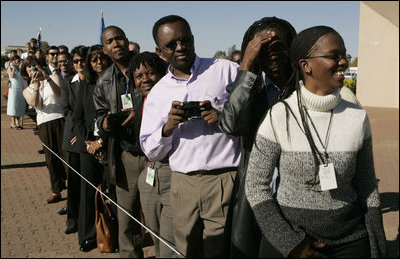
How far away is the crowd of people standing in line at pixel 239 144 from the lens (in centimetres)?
195

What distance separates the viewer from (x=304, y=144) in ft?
6.40

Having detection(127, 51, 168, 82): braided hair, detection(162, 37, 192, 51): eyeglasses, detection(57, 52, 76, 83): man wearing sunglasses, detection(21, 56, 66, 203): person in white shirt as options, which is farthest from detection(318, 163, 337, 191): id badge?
detection(57, 52, 76, 83): man wearing sunglasses

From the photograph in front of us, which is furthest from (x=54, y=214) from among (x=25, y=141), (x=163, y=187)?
(x=25, y=141)

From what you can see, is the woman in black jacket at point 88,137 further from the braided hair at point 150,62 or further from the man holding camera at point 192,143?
the man holding camera at point 192,143

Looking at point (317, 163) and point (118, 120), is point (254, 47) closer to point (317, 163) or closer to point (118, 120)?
point (317, 163)

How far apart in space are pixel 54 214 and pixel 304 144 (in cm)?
503

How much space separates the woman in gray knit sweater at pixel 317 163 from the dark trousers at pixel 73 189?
3.65m

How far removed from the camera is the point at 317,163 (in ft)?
6.25

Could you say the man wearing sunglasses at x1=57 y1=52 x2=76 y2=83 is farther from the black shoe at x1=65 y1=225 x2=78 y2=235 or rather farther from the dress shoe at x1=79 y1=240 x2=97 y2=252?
the dress shoe at x1=79 y1=240 x2=97 y2=252

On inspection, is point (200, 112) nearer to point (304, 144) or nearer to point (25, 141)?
point (304, 144)

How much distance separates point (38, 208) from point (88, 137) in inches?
93.5

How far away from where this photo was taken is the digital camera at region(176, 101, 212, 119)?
2545 millimetres

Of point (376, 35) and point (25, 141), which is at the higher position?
point (376, 35)

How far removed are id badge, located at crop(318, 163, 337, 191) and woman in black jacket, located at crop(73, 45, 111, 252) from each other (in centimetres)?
315
